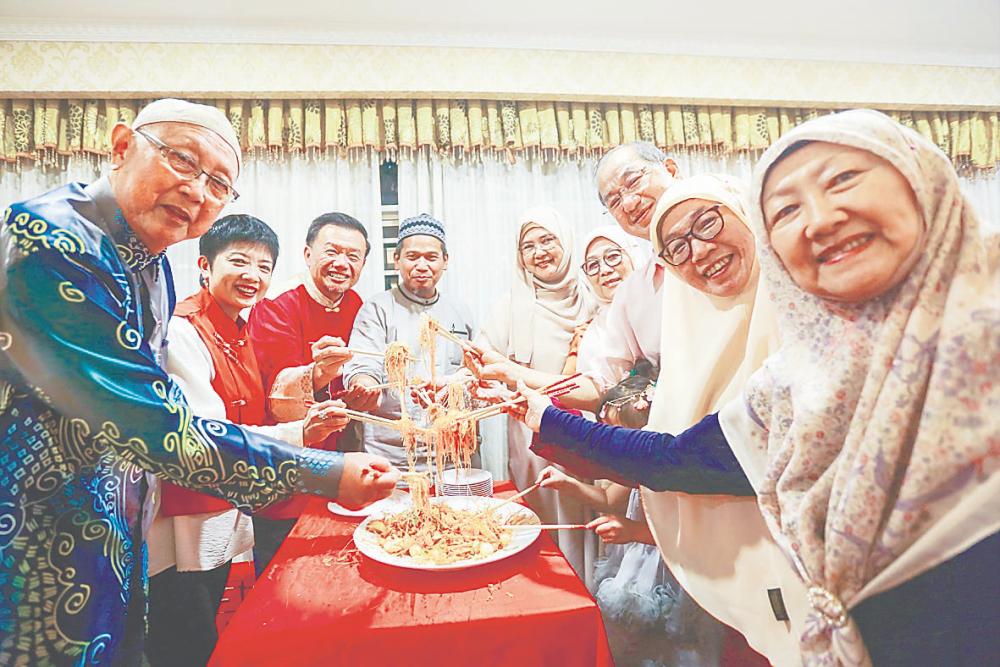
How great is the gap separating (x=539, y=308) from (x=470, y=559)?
1.61 meters

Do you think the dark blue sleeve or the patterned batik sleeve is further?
the dark blue sleeve

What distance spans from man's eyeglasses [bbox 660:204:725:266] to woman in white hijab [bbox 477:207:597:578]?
137cm

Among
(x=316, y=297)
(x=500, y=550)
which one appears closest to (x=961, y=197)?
(x=500, y=550)

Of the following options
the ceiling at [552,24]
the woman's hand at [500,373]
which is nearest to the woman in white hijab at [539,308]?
the woman's hand at [500,373]

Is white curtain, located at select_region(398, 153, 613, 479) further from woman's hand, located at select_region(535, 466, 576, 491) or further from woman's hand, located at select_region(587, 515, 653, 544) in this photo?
woman's hand, located at select_region(587, 515, 653, 544)

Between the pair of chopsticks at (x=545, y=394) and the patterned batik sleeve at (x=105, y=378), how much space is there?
71cm

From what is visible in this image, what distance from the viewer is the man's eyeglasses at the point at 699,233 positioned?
127cm

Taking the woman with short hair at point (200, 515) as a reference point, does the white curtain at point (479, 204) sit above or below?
above

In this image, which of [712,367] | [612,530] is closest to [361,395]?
[612,530]

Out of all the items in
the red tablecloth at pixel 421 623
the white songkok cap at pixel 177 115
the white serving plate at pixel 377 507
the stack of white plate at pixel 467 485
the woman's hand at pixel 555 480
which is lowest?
the red tablecloth at pixel 421 623

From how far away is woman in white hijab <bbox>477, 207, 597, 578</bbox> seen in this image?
2678 mm

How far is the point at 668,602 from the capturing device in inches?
69.1

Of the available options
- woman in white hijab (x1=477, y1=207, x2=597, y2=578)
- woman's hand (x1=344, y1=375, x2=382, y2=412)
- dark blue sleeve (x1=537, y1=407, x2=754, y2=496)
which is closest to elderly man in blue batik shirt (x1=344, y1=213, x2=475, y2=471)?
woman's hand (x1=344, y1=375, x2=382, y2=412)

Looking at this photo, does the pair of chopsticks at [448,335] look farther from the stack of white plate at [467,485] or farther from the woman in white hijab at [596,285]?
the stack of white plate at [467,485]
